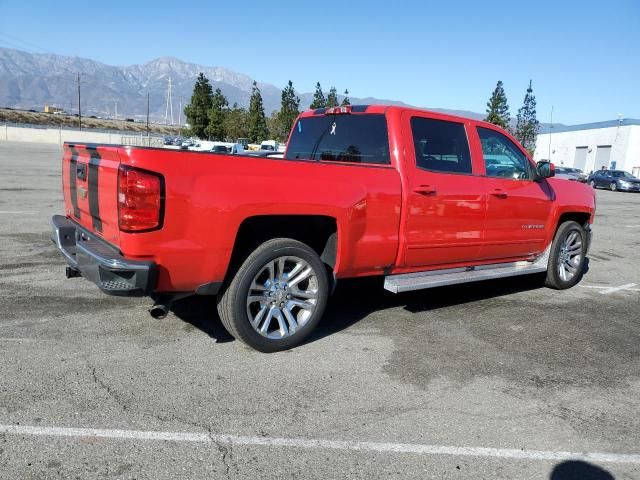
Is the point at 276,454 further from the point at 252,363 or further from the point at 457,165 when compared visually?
the point at 457,165

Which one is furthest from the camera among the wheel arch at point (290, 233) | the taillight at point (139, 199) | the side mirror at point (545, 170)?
the side mirror at point (545, 170)

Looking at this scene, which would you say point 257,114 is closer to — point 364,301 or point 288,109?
point 288,109

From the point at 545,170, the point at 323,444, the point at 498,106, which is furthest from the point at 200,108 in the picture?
the point at 323,444

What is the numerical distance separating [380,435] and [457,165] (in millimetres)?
2920

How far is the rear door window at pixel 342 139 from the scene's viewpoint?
4.79 m

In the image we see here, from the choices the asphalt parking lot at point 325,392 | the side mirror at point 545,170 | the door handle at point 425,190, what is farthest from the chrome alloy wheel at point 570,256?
the door handle at point 425,190

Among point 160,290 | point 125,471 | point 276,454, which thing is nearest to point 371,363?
point 276,454

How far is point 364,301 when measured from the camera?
567cm

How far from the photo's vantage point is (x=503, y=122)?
54.5 metres

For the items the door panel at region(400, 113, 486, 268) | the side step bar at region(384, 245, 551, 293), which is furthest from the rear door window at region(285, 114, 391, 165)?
the side step bar at region(384, 245, 551, 293)

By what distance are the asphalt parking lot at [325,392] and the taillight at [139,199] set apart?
105 cm

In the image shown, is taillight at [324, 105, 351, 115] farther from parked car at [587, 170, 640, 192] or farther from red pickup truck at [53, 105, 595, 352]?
parked car at [587, 170, 640, 192]

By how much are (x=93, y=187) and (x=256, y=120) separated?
213 ft

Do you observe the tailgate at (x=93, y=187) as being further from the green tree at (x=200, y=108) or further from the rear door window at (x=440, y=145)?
the green tree at (x=200, y=108)
